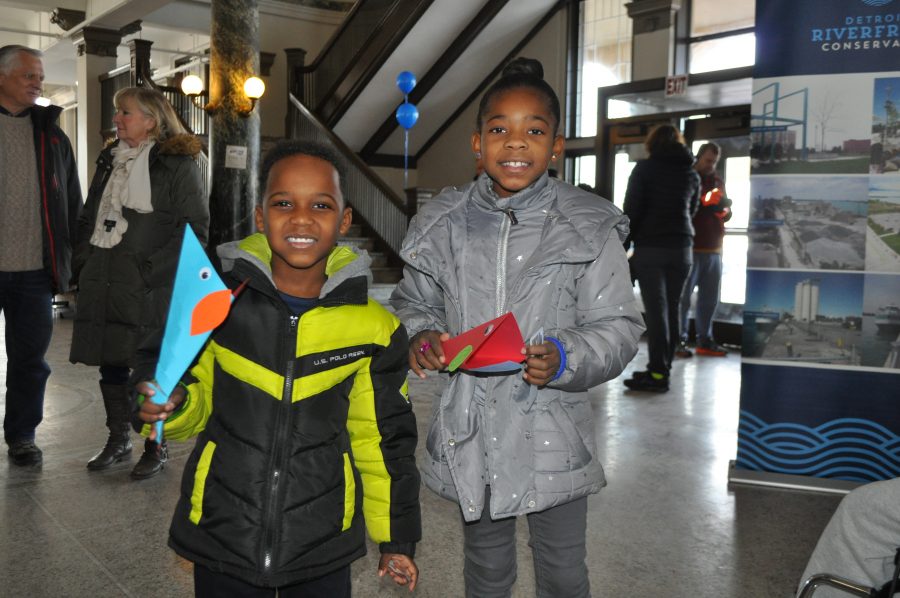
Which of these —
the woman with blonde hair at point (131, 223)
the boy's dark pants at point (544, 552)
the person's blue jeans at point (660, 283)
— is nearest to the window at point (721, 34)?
the person's blue jeans at point (660, 283)

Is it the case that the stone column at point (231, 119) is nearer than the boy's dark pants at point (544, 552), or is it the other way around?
the boy's dark pants at point (544, 552)

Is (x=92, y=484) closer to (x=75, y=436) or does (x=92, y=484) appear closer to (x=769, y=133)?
(x=75, y=436)

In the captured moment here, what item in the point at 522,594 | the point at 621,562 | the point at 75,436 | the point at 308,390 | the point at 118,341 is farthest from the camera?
the point at 75,436

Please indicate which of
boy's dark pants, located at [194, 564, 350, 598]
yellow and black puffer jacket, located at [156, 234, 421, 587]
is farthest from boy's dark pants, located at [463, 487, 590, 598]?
boy's dark pants, located at [194, 564, 350, 598]

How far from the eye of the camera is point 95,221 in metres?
3.64

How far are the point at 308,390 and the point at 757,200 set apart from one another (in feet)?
9.21

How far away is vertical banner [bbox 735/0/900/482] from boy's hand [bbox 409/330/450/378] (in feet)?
7.95

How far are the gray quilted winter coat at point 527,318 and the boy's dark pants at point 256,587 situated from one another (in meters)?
0.32

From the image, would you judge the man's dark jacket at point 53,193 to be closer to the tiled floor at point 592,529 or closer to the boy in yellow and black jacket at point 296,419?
the tiled floor at point 592,529

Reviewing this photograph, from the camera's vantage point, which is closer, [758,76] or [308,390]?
[308,390]

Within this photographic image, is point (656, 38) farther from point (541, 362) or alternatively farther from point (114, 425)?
point (541, 362)

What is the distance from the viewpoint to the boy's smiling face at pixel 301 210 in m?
1.64

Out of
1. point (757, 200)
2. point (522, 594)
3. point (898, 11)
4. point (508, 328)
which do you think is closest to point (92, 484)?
point (522, 594)

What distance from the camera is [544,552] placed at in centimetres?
191
